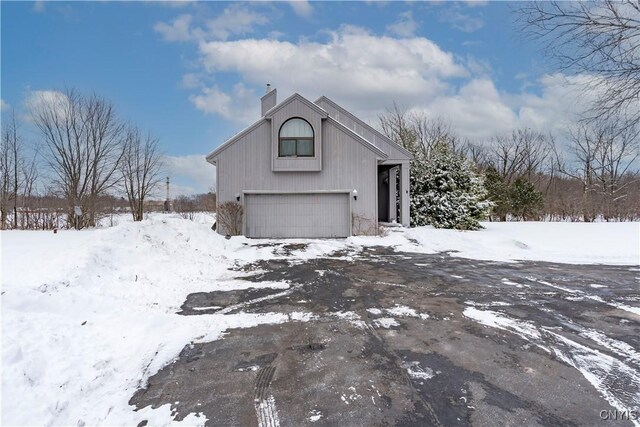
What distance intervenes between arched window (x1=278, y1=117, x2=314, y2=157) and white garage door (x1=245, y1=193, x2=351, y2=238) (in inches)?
74.4

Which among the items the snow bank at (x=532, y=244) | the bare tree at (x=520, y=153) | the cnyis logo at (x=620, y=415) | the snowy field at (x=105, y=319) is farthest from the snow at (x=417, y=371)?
the bare tree at (x=520, y=153)

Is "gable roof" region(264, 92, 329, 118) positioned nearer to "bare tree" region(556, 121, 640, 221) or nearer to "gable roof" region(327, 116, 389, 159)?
"gable roof" region(327, 116, 389, 159)

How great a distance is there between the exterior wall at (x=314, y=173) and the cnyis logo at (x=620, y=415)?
12.3 meters

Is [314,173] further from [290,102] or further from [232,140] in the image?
[232,140]

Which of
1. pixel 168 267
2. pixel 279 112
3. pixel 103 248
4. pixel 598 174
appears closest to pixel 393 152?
pixel 279 112

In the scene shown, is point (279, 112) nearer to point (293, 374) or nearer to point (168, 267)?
point (168, 267)

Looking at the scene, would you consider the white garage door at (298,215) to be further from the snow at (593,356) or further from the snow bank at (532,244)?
the snow at (593,356)

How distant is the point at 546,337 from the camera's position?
4.14 m

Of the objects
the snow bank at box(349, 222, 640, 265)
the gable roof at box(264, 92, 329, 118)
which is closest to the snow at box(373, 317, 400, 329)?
the snow bank at box(349, 222, 640, 265)

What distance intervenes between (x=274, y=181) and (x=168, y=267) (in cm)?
769

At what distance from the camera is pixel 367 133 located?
1747 centimetres

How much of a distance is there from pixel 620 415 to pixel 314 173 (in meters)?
12.9

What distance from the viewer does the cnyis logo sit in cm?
256

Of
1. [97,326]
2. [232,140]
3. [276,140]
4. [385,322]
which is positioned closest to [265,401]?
[385,322]
